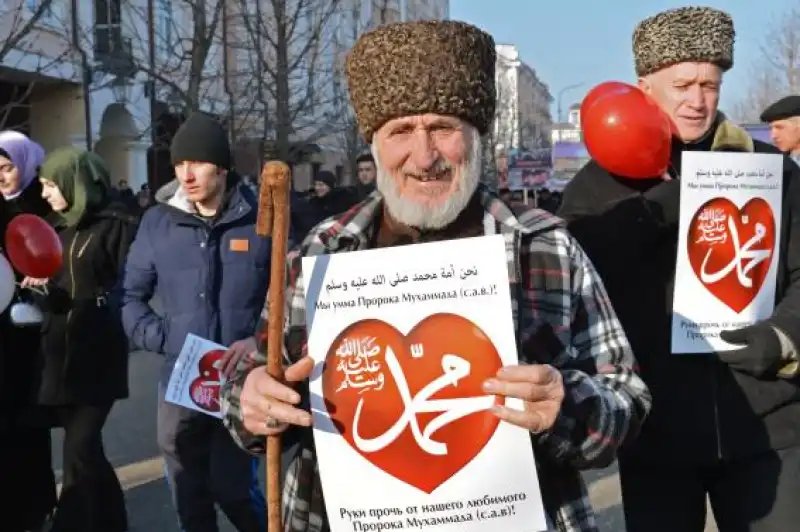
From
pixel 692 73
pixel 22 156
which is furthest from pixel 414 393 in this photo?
pixel 22 156

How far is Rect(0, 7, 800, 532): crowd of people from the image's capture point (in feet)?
6.84

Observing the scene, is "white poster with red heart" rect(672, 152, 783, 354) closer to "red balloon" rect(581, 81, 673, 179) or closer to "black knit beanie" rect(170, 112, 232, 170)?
"red balloon" rect(581, 81, 673, 179)

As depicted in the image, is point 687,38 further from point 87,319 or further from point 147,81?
point 147,81

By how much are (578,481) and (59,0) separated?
1928 cm

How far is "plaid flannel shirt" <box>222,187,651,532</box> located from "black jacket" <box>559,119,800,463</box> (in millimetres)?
633

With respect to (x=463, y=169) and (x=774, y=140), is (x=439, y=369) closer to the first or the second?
(x=463, y=169)

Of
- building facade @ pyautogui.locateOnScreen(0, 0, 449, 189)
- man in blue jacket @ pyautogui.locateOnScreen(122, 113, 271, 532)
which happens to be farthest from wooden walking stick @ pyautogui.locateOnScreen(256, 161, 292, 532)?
building facade @ pyautogui.locateOnScreen(0, 0, 449, 189)

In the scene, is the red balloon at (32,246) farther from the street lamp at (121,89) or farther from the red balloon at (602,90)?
the street lamp at (121,89)

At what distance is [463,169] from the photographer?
2.15 metres

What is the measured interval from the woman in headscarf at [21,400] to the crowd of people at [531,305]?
21 centimetres

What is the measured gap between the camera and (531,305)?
2100 millimetres

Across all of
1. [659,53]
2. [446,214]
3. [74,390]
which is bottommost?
[74,390]

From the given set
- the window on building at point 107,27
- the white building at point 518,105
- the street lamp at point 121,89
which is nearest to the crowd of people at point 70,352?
the window on building at point 107,27

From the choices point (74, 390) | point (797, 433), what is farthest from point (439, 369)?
point (74, 390)
